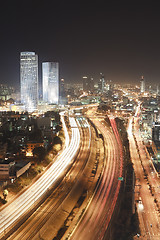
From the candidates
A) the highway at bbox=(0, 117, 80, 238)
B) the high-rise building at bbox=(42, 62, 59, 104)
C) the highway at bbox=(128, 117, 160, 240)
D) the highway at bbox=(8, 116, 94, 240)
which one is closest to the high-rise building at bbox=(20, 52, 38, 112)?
the high-rise building at bbox=(42, 62, 59, 104)

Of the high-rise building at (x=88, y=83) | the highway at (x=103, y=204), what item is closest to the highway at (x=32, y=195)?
the highway at (x=103, y=204)

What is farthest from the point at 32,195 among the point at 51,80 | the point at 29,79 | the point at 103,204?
the point at 51,80

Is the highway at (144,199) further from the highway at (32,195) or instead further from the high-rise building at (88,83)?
the high-rise building at (88,83)

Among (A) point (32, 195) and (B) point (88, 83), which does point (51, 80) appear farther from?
(B) point (88, 83)

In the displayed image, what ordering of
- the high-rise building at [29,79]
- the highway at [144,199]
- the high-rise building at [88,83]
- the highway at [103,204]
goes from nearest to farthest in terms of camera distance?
1. the highway at [103,204]
2. the highway at [144,199]
3. the high-rise building at [29,79]
4. the high-rise building at [88,83]

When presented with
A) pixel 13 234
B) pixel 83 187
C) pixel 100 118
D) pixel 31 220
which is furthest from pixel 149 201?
pixel 100 118

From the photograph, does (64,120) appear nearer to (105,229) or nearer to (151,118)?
(151,118)

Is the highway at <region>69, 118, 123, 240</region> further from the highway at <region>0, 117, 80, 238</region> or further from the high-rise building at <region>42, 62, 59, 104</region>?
the high-rise building at <region>42, 62, 59, 104</region>
